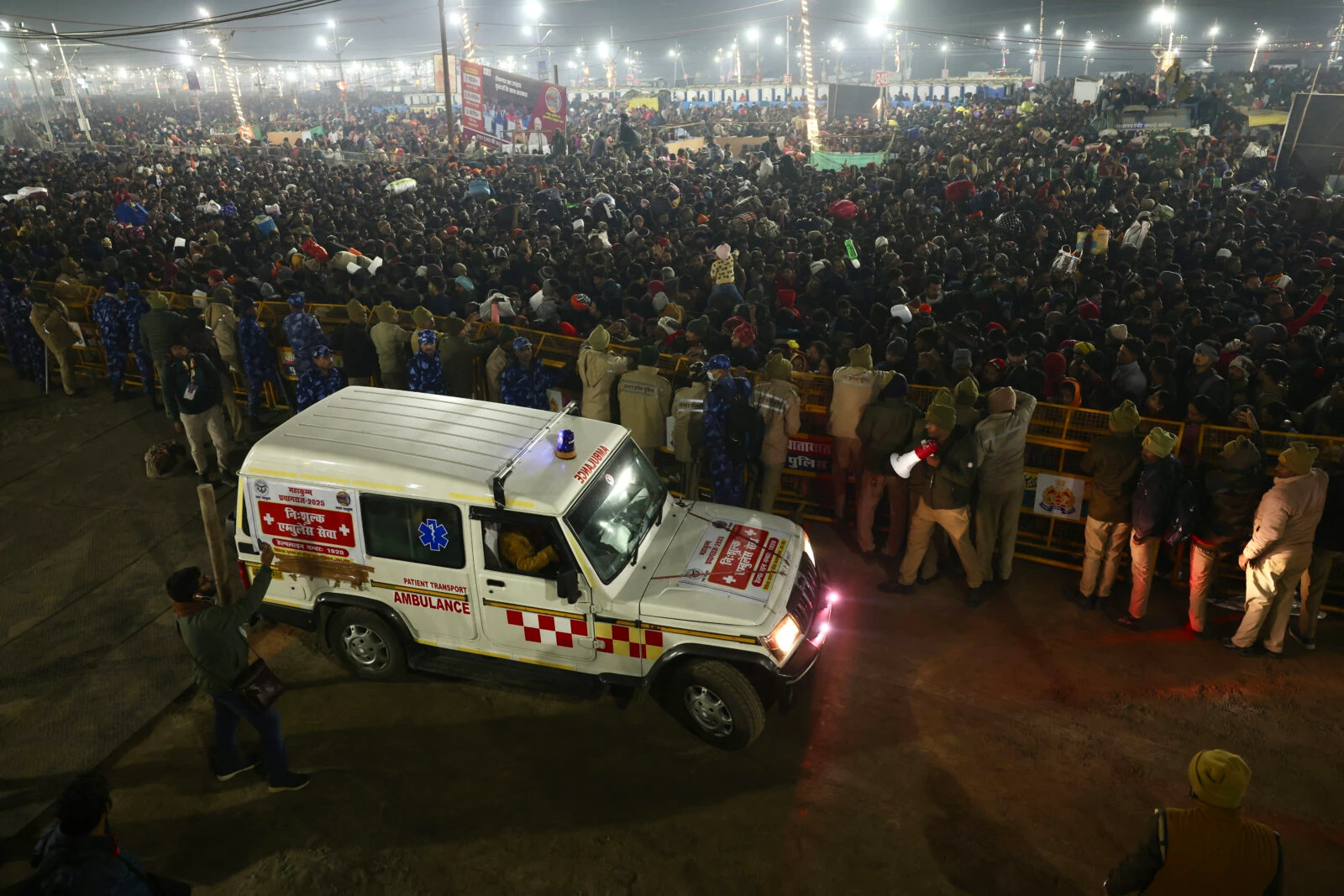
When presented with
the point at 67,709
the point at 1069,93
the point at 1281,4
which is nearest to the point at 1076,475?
the point at 67,709

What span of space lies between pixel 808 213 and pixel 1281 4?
80.5 m

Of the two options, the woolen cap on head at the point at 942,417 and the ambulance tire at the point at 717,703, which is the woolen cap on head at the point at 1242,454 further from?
the ambulance tire at the point at 717,703

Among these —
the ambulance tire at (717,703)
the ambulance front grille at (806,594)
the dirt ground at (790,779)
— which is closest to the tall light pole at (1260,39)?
the dirt ground at (790,779)

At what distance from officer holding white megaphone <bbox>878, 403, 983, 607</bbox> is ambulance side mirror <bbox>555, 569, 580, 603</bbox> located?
319 cm

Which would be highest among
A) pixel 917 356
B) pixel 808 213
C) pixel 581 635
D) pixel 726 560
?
pixel 808 213

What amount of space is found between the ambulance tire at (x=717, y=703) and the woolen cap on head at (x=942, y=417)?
115 inches

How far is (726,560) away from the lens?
5918 millimetres

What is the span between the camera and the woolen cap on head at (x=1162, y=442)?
6445 mm

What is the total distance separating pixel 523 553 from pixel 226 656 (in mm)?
1997

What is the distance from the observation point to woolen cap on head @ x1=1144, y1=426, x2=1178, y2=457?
6.45 m

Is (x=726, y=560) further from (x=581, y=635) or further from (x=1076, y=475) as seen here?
(x=1076, y=475)

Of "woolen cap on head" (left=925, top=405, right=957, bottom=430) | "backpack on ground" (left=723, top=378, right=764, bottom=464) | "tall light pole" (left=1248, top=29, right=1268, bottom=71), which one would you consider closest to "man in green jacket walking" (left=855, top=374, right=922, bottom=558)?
"woolen cap on head" (left=925, top=405, right=957, bottom=430)

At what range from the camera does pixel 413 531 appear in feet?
18.9

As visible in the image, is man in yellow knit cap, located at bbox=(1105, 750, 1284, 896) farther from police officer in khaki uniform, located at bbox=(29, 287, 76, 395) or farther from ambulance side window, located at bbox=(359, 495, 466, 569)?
police officer in khaki uniform, located at bbox=(29, 287, 76, 395)
